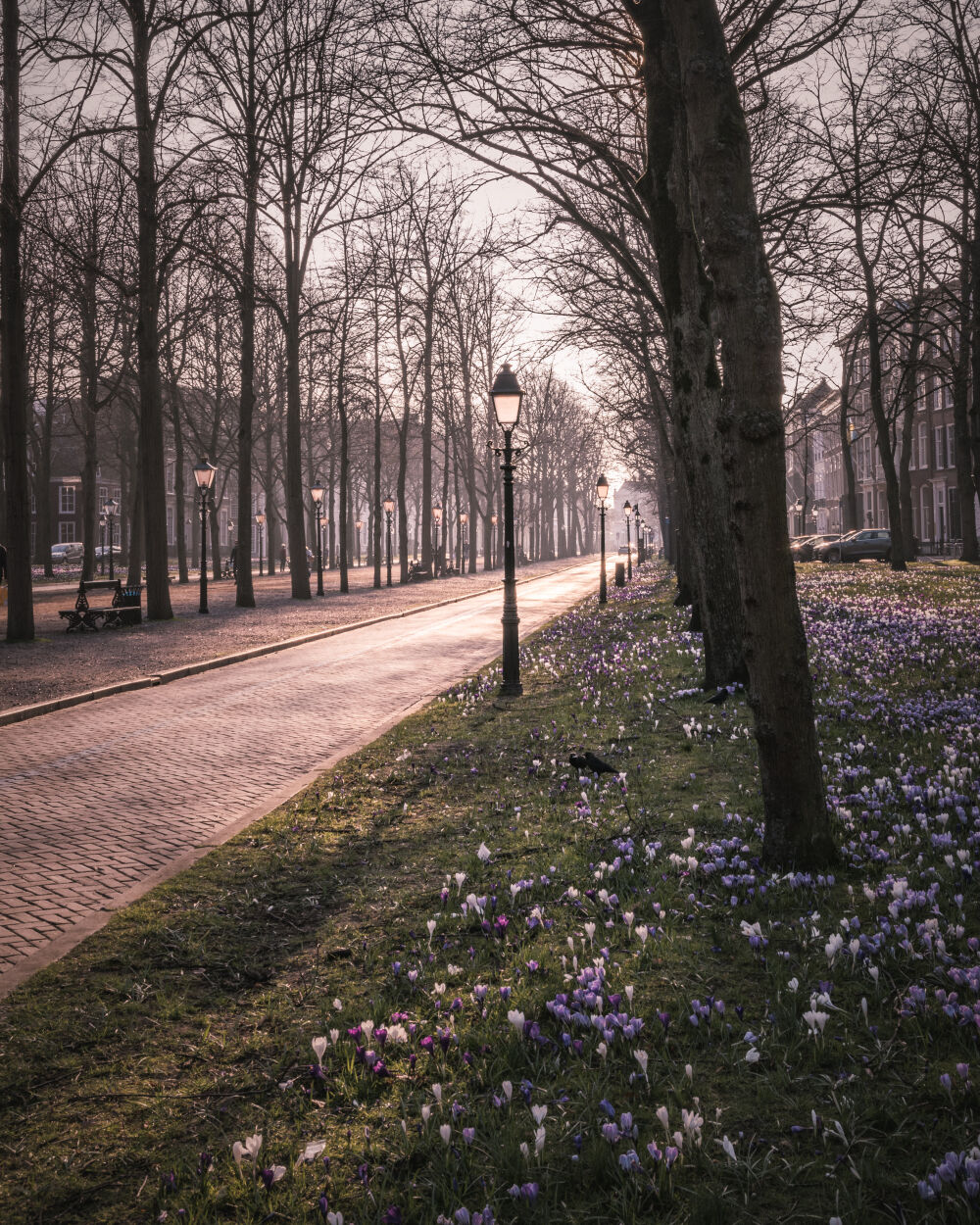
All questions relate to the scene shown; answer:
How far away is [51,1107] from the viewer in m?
3.08

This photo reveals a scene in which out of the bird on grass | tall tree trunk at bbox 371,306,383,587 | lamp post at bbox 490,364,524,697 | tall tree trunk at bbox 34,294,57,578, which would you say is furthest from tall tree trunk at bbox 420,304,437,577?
the bird on grass

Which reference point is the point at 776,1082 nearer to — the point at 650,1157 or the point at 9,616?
the point at 650,1157

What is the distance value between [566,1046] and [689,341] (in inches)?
326

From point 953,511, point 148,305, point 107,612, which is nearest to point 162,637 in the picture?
point 107,612

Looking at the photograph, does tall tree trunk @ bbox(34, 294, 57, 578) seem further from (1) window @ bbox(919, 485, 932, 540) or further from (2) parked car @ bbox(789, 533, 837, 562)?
(1) window @ bbox(919, 485, 932, 540)

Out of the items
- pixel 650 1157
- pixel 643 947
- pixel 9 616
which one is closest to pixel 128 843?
pixel 643 947

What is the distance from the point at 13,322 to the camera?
695 inches

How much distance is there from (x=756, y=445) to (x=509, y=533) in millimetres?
7736

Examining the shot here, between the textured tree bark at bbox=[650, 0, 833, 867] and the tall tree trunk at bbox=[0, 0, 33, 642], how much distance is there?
15.4 metres

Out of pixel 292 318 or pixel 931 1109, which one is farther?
pixel 292 318

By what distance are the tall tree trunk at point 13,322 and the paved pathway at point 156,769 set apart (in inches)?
210

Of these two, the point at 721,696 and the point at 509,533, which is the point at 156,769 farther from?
the point at 509,533

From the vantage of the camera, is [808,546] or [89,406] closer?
[89,406]

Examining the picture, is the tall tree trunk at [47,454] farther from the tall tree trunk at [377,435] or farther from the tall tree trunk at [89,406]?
the tall tree trunk at [377,435]
